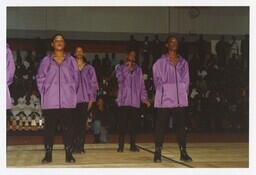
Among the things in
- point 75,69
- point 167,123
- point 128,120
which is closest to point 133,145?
point 128,120

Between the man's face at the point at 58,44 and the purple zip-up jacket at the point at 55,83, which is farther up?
the man's face at the point at 58,44

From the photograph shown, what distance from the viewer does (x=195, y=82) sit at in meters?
5.09

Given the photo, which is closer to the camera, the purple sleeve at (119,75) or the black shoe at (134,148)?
the black shoe at (134,148)

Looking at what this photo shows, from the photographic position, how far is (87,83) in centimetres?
523

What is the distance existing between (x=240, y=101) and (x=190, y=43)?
1.87 feet

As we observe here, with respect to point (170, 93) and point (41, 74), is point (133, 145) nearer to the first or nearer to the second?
point (170, 93)

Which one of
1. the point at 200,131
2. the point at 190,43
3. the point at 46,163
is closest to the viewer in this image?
the point at 46,163

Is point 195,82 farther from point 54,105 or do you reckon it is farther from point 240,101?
point 54,105

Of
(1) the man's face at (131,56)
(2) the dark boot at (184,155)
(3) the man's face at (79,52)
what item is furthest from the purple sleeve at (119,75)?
(2) the dark boot at (184,155)

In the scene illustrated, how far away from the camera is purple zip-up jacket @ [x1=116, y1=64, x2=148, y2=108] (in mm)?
5367

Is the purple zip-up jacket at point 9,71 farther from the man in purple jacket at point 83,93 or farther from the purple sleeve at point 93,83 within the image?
the purple sleeve at point 93,83

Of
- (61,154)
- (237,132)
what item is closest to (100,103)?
(61,154)

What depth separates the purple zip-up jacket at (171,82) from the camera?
489 centimetres

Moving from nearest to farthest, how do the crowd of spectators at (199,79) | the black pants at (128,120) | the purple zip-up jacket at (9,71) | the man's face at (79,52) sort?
the purple zip-up jacket at (9,71) → the crowd of spectators at (199,79) → the man's face at (79,52) → the black pants at (128,120)
